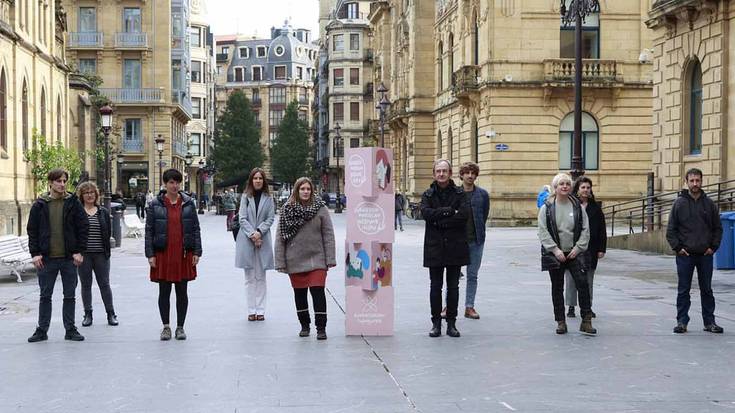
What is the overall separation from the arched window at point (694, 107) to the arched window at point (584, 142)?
16494mm

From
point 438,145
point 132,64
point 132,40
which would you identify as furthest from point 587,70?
point 132,64

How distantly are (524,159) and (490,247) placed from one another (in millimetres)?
14794

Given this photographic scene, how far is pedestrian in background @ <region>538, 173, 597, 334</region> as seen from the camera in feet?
38.3

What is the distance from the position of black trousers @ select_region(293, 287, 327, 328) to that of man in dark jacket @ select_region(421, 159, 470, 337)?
115 centimetres

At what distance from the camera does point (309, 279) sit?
11.5m

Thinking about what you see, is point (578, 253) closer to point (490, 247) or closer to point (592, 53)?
point (490, 247)

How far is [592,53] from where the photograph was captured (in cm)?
4316

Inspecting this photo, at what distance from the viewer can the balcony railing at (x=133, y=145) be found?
72188mm

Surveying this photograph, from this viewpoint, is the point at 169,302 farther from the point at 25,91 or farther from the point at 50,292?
the point at 25,91

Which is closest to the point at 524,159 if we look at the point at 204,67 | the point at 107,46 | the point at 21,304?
the point at 21,304

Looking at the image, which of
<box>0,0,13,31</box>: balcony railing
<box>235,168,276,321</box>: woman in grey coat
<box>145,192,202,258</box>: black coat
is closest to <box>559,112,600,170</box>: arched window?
<box>0,0,13,31</box>: balcony railing

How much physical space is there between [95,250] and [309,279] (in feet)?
9.16

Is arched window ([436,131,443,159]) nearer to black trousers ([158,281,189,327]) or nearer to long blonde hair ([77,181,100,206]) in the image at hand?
long blonde hair ([77,181,100,206])

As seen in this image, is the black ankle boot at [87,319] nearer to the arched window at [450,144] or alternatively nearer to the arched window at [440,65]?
the arched window at [450,144]
